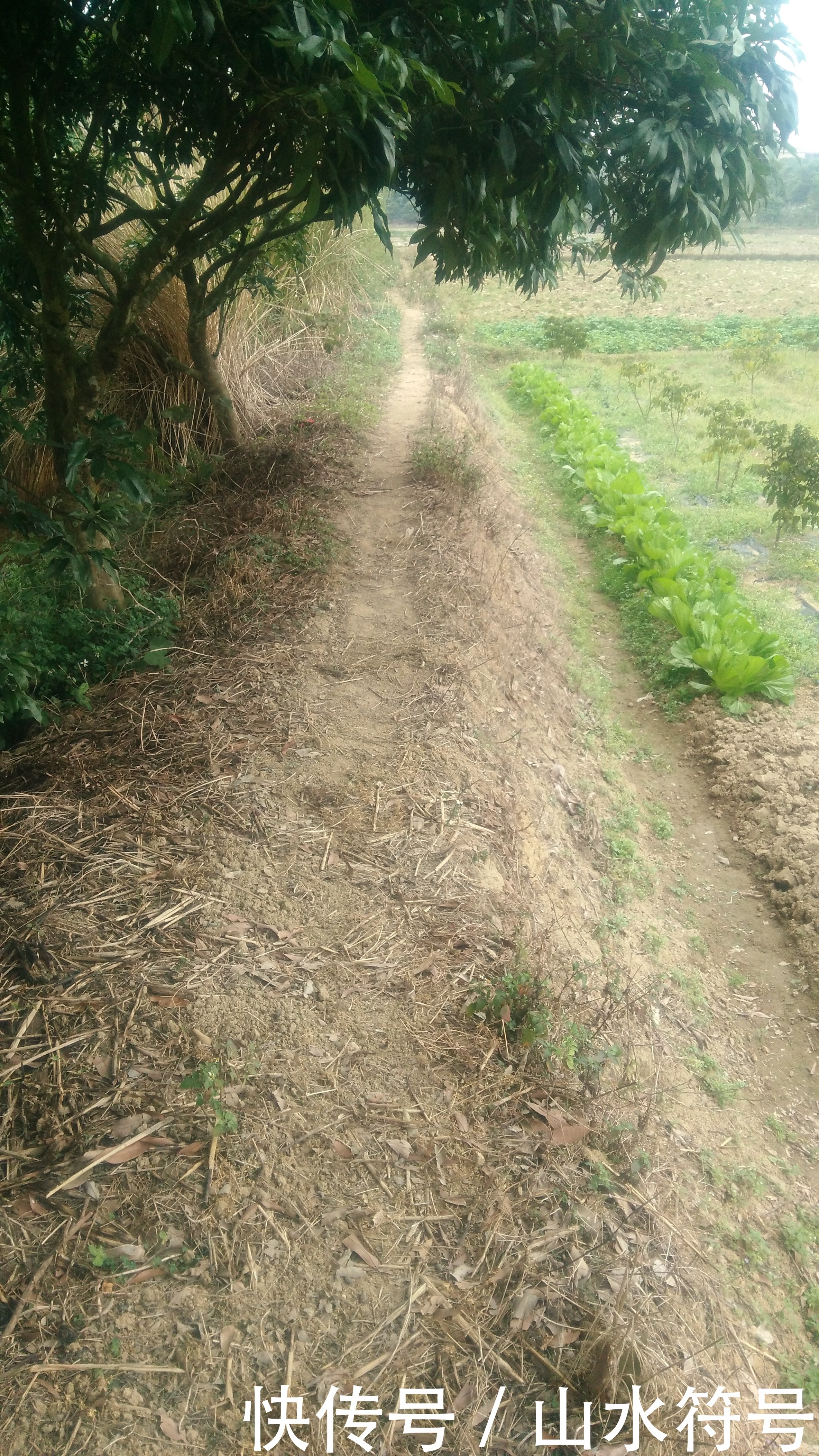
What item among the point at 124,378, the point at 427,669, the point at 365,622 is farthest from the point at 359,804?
the point at 124,378

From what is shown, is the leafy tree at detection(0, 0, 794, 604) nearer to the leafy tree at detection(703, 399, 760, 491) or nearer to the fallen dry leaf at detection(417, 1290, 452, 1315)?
the fallen dry leaf at detection(417, 1290, 452, 1315)

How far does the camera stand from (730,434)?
8.78 metres

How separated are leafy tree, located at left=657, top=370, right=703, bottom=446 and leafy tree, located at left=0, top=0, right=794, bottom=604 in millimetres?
6769

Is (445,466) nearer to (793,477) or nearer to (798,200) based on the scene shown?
(793,477)

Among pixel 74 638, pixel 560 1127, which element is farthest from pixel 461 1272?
pixel 74 638

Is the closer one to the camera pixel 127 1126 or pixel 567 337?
pixel 127 1126

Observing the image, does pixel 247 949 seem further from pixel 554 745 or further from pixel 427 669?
pixel 554 745

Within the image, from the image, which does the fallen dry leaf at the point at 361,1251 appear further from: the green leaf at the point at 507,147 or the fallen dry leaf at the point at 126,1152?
the green leaf at the point at 507,147

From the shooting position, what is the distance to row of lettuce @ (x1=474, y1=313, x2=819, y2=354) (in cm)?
1495

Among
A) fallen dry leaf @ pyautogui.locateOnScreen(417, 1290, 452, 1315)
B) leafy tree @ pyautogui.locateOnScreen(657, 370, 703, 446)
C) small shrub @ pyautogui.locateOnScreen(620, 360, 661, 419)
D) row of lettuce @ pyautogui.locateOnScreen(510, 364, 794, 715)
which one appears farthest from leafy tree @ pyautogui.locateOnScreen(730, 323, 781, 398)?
fallen dry leaf @ pyautogui.locateOnScreen(417, 1290, 452, 1315)

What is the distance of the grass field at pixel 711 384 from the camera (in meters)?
7.64

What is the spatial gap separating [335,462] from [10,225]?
257 centimetres

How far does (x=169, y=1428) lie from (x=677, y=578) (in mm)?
6502

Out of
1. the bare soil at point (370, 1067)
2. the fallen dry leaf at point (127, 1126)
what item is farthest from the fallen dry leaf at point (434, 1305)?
the fallen dry leaf at point (127, 1126)
